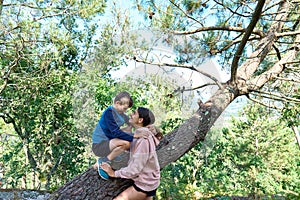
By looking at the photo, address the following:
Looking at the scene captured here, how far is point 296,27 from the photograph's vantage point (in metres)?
2.72

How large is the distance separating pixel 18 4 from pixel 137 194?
12.2 ft

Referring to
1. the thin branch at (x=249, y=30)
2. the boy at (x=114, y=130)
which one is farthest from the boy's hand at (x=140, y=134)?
the thin branch at (x=249, y=30)

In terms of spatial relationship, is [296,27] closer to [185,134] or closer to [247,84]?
[247,84]

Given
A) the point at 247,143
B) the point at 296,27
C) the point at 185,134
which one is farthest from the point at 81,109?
the point at 247,143

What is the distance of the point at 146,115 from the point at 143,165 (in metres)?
0.28

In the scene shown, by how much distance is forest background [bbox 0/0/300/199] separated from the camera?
66.1 inches

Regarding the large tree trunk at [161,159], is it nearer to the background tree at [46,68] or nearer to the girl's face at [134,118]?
the girl's face at [134,118]

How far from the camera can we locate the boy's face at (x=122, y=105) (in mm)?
1333

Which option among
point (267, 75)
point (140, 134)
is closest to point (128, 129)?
point (140, 134)

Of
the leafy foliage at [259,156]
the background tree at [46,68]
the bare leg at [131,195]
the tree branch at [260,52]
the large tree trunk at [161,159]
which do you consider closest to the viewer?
the bare leg at [131,195]

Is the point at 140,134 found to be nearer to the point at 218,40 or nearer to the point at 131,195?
the point at 131,195

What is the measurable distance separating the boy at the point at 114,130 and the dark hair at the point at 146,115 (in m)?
0.05

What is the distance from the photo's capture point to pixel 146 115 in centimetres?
138

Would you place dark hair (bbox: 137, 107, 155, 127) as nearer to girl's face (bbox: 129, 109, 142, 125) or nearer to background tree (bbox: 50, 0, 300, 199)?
girl's face (bbox: 129, 109, 142, 125)
